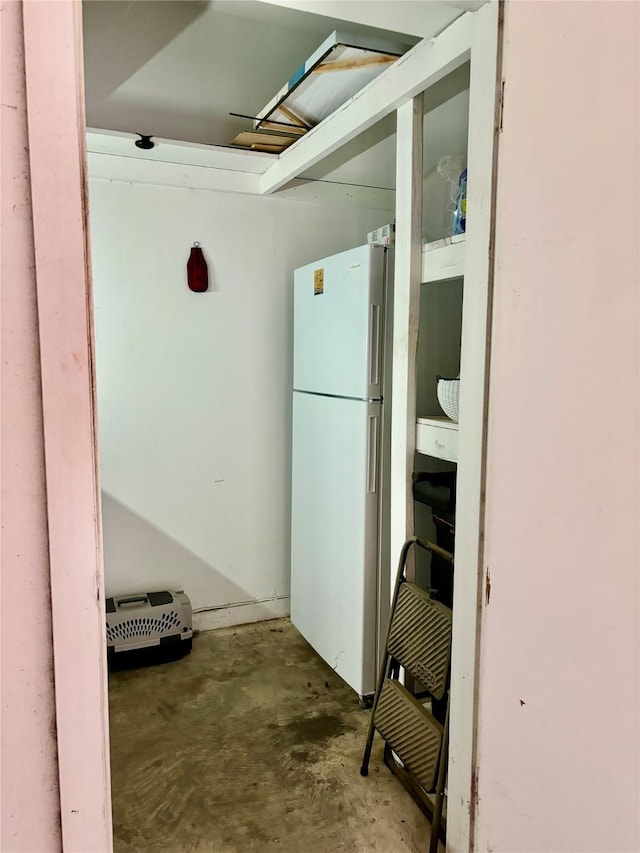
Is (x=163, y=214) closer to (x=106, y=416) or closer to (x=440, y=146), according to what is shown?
(x=106, y=416)

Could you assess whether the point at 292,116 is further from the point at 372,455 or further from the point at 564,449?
the point at 564,449

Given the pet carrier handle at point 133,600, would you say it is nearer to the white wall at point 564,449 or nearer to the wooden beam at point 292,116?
the white wall at point 564,449

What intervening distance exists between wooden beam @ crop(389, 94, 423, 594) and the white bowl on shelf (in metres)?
0.13

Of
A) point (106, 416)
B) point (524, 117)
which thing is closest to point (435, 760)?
point (524, 117)

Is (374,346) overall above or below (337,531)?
above

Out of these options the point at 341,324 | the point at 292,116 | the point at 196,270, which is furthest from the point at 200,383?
the point at 292,116

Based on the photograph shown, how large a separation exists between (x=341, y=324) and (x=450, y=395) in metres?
0.78

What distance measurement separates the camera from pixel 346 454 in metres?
2.32

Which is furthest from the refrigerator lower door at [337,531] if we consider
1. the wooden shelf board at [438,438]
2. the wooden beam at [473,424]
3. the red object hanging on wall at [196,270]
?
the wooden beam at [473,424]

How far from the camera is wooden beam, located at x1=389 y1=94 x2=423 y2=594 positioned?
5.73 ft

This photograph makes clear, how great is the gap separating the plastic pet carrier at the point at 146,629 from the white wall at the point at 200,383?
0.18 metres

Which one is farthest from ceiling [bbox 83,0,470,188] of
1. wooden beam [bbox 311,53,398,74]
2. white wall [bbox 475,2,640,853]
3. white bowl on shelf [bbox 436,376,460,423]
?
white bowl on shelf [bbox 436,376,460,423]

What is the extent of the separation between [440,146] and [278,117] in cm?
64

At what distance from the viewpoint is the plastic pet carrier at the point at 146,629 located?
8.29 ft
